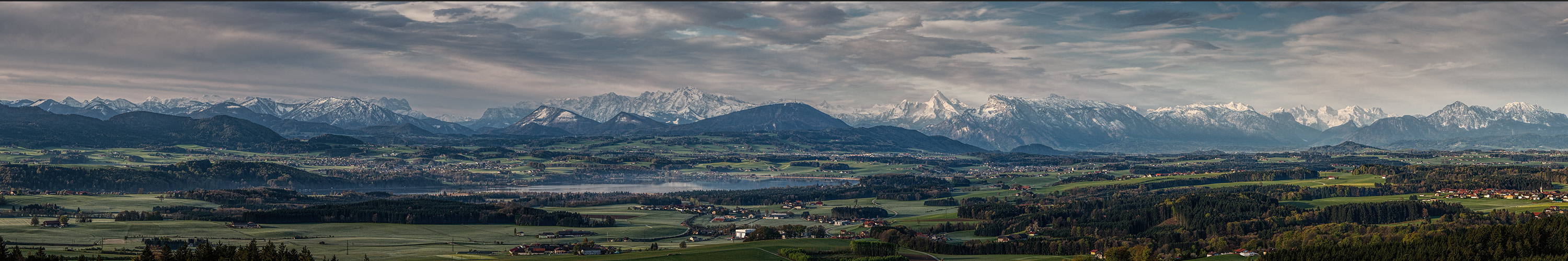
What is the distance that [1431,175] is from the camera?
182500 millimetres

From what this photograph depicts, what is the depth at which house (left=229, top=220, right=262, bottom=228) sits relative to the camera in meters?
117

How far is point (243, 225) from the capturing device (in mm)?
119750

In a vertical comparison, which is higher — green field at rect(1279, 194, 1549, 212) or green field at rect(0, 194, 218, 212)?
green field at rect(0, 194, 218, 212)

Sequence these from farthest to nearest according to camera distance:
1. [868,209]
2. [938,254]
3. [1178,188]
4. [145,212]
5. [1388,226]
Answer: [1178,188] < [868,209] < [145,212] < [1388,226] < [938,254]

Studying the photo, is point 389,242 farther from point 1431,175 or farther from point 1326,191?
point 1431,175

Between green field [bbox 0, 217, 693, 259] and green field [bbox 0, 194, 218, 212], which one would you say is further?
green field [bbox 0, 194, 218, 212]

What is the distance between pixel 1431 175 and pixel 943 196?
82.0 metres

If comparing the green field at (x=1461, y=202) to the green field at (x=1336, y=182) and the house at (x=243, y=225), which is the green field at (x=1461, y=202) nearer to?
the green field at (x=1336, y=182)

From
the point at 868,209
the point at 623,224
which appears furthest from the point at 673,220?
the point at 868,209

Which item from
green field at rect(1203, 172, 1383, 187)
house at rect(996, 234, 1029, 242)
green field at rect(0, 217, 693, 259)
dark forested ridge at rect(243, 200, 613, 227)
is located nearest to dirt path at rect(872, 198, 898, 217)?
house at rect(996, 234, 1029, 242)

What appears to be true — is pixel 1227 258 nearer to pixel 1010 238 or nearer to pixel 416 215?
pixel 1010 238

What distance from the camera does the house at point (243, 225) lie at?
385 feet

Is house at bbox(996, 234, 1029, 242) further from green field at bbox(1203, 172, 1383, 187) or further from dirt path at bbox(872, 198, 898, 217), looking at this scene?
green field at bbox(1203, 172, 1383, 187)

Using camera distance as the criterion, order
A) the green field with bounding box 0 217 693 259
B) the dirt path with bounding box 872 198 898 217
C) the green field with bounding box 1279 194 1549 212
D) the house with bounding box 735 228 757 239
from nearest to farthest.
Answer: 1. the green field with bounding box 0 217 693 259
2. the house with bounding box 735 228 757 239
3. the green field with bounding box 1279 194 1549 212
4. the dirt path with bounding box 872 198 898 217
